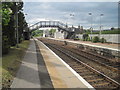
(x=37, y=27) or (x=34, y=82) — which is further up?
(x=37, y=27)

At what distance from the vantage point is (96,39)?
45.0 meters

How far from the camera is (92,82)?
8.98 m

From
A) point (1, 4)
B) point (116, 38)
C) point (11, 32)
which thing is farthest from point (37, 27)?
point (1, 4)

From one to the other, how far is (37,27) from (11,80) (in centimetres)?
5663

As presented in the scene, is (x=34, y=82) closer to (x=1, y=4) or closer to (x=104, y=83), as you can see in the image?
(x=104, y=83)

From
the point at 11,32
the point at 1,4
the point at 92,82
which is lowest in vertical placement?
the point at 92,82

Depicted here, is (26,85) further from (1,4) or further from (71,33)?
(71,33)

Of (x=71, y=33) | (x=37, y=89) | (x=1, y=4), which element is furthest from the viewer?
(x=71, y=33)

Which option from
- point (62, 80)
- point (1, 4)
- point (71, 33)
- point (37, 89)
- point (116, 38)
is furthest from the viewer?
point (71, 33)

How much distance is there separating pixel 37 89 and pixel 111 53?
1597 cm

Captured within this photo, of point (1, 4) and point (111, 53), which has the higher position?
point (1, 4)

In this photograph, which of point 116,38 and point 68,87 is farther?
point 116,38

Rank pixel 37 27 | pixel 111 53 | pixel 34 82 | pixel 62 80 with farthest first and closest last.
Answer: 1. pixel 37 27
2. pixel 111 53
3. pixel 62 80
4. pixel 34 82

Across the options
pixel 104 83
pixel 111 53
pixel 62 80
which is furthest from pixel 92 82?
pixel 111 53
